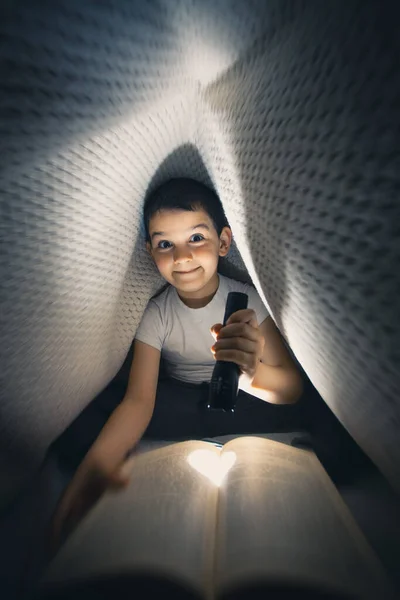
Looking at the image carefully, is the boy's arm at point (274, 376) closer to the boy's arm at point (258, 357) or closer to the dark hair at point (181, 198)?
the boy's arm at point (258, 357)

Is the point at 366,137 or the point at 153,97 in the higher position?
the point at 153,97

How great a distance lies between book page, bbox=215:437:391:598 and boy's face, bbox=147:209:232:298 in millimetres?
276

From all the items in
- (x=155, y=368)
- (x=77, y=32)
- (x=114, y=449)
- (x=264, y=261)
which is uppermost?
(x=77, y=32)

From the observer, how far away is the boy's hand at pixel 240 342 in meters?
0.44

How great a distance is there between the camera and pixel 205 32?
255mm

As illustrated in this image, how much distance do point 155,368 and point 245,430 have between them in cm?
20

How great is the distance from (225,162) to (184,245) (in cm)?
16

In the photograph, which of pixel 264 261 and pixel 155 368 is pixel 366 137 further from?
pixel 155 368

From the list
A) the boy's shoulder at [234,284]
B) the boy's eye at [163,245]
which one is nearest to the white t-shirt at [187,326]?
the boy's shoulder at [234,284]

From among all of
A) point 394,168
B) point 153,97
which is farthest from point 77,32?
point 394,168

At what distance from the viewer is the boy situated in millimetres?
454

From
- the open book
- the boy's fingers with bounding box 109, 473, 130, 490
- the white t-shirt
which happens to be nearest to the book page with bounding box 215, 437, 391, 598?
the open book

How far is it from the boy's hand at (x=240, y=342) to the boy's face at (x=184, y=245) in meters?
0.11

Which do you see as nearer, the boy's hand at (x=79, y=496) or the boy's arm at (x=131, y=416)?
the boy's hand at (x=79, y=496)
